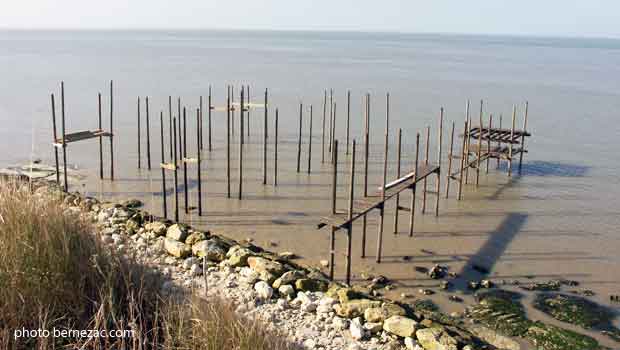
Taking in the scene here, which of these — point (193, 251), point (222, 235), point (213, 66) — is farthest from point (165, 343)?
point (213, 66)

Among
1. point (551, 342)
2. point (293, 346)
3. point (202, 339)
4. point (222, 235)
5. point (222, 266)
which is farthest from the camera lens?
point (222, 235)

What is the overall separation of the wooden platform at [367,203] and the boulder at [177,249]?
2.60 m

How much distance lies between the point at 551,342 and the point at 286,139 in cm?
1600

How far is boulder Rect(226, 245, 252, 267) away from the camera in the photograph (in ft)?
34.8

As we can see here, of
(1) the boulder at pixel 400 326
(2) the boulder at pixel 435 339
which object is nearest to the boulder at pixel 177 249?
(1) the boulder at pixel 400 326

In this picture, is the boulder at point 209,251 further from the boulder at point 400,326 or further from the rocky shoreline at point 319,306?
the boulder at point 400,326

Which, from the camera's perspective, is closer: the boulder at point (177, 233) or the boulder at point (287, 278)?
the boulder at point (287, 278)

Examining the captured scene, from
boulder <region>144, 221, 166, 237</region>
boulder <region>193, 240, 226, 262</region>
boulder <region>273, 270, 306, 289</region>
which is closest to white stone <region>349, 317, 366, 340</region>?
boulder <region>273, 270, 306, 289</region>

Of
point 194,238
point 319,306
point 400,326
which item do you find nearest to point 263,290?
point 319,306

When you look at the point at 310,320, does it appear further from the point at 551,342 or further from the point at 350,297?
the point at 551,342

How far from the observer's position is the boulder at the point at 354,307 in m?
8.88

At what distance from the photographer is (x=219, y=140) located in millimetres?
23672

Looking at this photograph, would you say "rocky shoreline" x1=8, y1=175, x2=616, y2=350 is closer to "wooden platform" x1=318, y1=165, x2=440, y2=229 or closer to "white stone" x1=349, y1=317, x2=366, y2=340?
"white stone" x1=349, y1=317, x2=366, y2=340

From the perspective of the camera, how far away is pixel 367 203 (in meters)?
11.9
